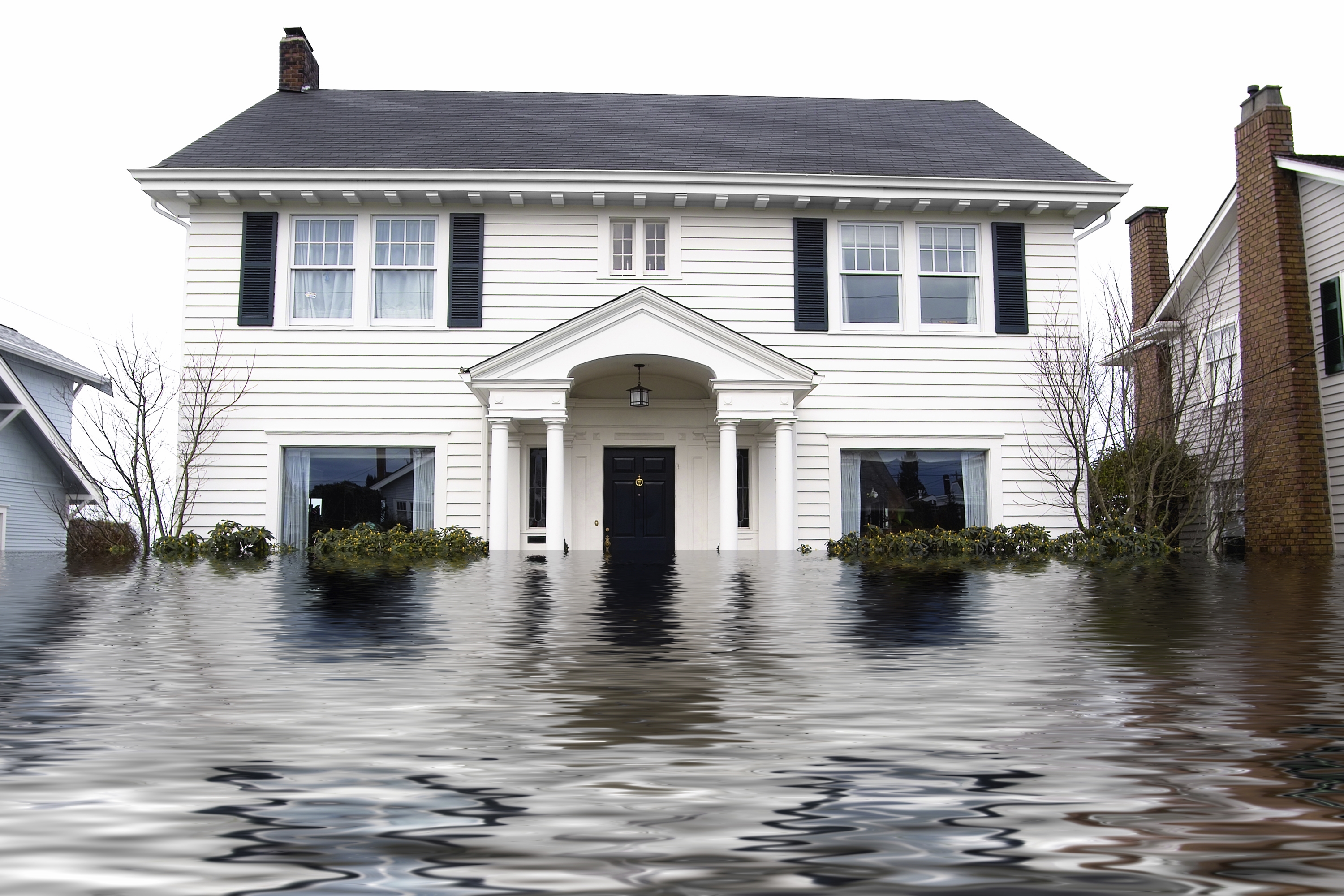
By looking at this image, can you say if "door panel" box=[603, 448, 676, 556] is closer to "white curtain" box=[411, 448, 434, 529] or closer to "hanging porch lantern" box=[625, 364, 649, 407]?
"hanging porch lantern" box=[625, 364, 649, 407]

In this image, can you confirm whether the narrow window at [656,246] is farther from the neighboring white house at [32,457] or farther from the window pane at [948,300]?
the neighboring white house at [32,457]

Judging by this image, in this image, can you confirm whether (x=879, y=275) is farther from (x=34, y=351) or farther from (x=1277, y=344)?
(x=34, y=351)

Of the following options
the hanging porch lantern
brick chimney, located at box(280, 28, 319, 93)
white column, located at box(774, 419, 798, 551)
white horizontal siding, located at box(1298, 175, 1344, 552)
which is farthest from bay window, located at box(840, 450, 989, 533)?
brick chimney, located at box(280, 28, 319, 93)

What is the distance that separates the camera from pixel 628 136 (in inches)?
774

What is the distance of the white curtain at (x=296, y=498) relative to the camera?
17297 millimetres

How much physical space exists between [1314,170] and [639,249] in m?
10.8

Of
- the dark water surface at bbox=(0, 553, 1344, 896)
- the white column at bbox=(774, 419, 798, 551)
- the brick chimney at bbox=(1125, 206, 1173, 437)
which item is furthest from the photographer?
the brick chimney at bbox=(1125, 206, 1173, 437)

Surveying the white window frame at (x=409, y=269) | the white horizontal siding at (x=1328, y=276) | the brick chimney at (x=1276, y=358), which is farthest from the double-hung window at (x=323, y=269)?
the white horizontal siding at (x=1328, y=276)

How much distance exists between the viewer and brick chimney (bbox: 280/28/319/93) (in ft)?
70.4

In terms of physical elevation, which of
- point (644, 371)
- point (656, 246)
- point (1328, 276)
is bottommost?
point (644, 371)

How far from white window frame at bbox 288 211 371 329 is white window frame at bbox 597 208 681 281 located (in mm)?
3757

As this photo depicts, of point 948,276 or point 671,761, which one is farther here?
point 948,276

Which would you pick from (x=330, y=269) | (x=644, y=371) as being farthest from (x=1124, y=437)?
(x=330, y=269)

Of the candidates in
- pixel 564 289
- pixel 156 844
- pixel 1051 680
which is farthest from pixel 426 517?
pixel 156 844
